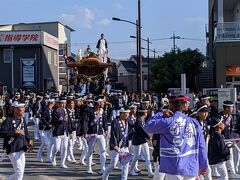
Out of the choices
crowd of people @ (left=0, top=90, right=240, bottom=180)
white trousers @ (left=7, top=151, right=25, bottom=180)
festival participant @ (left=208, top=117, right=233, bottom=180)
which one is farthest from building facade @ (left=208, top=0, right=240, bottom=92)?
white trousers @ (left=7, top=151, right=25, bottom=180)

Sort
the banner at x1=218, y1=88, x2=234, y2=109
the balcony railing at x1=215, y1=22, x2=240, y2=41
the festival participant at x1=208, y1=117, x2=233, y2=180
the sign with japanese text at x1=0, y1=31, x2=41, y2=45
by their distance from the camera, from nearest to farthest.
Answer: the festival participant at x1=208, y1=117, x2=233, y2=180 < the banner at x1=218, y1=88, x2=234, y2=109 < the balcony railing at x1=215, y1=22, x2=240, y2=41 < the sign with japanese text at x1=0, y1=31, x2=41, y2=45

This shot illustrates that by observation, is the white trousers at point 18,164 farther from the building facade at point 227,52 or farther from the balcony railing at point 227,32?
the balcony railing at point 227,32

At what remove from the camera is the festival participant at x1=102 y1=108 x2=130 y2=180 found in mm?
11305

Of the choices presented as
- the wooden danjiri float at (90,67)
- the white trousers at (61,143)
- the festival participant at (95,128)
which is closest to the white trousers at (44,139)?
the white trousers at (61,143)

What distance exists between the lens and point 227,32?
31.0 metres

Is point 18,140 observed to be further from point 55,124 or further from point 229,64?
point 229,64

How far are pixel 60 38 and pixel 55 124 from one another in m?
54.0

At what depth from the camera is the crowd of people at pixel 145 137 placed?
22.0 feet

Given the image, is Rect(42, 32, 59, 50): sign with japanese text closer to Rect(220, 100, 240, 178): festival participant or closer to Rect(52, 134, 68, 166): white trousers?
Rect(52, 134, 68, 166): white trousers

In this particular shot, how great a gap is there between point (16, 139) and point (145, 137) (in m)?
3.71

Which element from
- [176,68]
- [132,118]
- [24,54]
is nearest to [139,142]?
[132,118]

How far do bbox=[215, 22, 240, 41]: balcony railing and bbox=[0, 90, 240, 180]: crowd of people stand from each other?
47.5 ft

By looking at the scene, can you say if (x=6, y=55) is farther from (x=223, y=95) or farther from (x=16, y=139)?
(x=16, y=139)

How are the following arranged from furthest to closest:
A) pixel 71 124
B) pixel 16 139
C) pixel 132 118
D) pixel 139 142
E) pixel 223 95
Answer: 1. pixel 223 95
2. pixel 71 124
3. pixel 132 118
4. pixel 139 142
5. pixel 16 139
